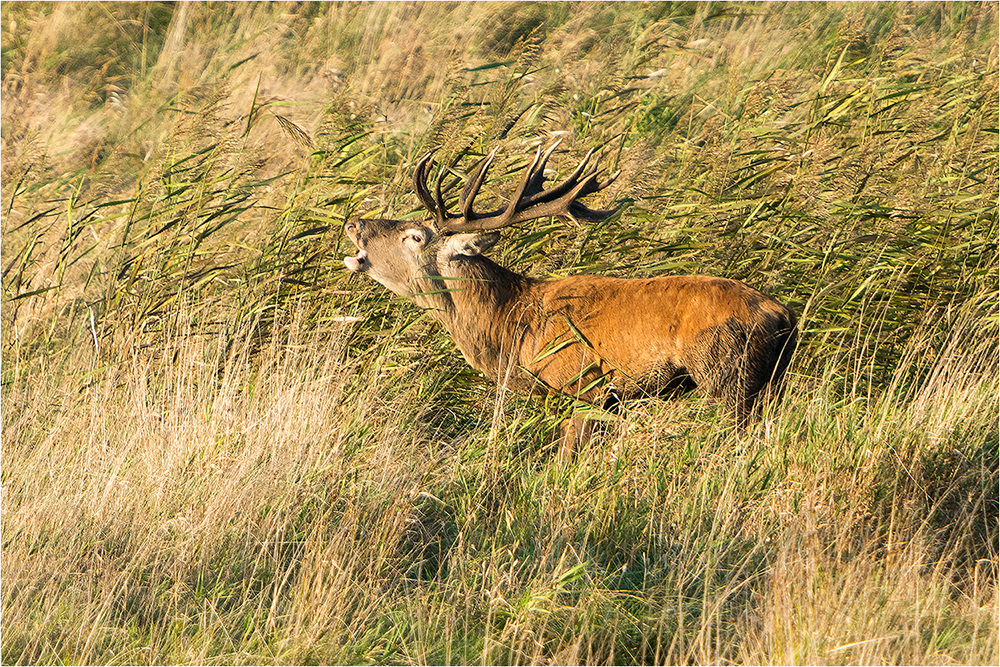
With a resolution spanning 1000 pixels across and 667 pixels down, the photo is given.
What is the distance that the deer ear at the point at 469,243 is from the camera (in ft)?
17.8

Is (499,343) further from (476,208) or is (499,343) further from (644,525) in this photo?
(644,525)

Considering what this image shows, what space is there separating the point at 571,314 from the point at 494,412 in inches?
26.2

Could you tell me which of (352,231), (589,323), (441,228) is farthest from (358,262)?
(589,323)

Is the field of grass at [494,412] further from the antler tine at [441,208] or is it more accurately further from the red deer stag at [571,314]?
the antler tine at [441,208]

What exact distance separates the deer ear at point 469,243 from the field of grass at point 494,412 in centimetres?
42

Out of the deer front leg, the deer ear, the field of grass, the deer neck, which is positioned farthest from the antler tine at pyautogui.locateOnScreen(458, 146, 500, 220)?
the deer front leg

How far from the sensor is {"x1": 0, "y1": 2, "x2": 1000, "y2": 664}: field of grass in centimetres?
336

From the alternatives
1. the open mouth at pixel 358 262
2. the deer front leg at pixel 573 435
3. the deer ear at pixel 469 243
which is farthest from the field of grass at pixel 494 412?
the deer ear at pixel 469 243

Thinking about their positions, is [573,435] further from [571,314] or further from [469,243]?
[469,243]

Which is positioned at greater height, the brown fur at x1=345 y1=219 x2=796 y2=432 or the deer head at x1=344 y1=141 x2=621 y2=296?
the deer head at x1=344 y1=141 x2=621 y2=296

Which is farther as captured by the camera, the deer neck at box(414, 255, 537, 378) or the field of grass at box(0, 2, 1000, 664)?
the deer neck at box(414, 255, 537, 378)

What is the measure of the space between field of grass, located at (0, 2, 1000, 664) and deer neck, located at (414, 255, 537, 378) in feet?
0.62

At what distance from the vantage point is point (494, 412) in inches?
196

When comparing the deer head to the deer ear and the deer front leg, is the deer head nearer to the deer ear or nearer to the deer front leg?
the deer ear
